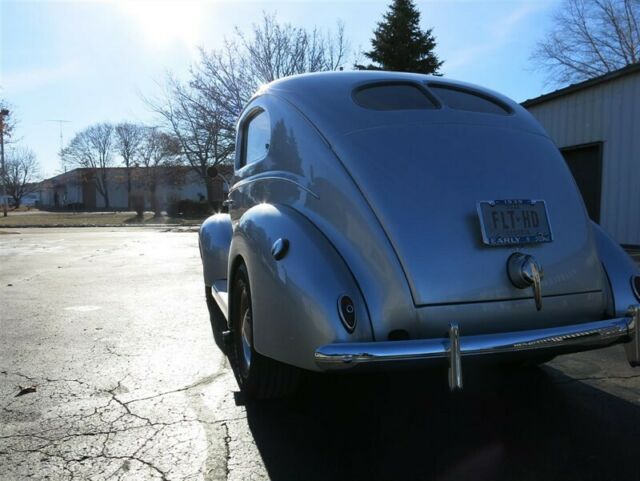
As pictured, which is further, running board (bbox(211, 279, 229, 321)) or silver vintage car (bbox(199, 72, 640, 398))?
running board (bbox(211, 279, 229, 321))

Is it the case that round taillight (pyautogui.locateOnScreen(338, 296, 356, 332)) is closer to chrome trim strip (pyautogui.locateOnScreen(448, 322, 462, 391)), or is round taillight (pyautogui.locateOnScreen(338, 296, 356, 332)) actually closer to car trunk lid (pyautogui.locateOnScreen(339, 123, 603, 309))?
car trunk lid (pyautogui.locateOnScreen(339, 123, 603, 309))

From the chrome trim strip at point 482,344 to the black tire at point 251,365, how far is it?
82 cm

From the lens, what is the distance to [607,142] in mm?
10266

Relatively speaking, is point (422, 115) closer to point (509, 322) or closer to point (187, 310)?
point (509, 322)

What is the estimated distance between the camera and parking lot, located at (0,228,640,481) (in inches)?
105

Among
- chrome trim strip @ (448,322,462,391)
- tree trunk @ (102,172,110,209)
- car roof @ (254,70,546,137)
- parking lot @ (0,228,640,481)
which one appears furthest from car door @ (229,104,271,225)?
tree trunk @ (102,172,110,209)

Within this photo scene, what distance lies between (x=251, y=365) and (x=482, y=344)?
4.80ft

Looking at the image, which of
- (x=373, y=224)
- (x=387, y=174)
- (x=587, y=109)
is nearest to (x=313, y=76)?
(x=387, y=174)

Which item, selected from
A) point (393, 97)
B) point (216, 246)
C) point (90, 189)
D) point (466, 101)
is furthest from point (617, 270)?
point (90, 189)

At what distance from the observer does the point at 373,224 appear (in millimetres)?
2695

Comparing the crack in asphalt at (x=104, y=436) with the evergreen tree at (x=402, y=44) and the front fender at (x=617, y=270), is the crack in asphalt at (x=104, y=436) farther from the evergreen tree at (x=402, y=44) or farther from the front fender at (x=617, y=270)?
the evergreen tree at (x=402, y=44)

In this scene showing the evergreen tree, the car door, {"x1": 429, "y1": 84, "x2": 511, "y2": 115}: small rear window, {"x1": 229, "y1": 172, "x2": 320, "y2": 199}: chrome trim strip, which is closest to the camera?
{"x1": 229, "y1": 172, "x2": 320, "y2": 199}: chrome trim strip

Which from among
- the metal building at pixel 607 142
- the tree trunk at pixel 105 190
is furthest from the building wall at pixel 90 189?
the metal building at pixel 607 142

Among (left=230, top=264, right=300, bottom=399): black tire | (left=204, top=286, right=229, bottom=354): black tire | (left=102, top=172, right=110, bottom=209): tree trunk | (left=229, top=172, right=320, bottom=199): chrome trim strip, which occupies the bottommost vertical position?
(left=204, top=286, right=229, bottom=354): black tire
